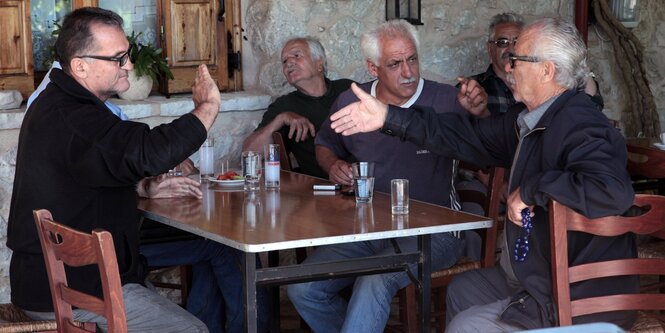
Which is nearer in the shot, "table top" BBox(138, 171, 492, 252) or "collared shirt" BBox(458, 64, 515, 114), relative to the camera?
"table top" BBox(138, 171, 492, 252)

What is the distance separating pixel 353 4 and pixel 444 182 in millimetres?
1523

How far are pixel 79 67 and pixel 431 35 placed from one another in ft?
8.16

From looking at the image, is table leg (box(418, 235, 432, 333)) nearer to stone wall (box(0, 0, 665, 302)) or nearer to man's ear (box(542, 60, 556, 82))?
man's ear (box(542, 60, 556, 82))

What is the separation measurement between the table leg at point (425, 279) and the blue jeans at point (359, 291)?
0.22 metres

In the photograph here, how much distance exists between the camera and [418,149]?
3744 millimetres

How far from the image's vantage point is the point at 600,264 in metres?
2.70

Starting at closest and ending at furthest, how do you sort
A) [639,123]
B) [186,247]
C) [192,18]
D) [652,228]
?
[652,228]
[186,247]
[192,18]
[639,123]

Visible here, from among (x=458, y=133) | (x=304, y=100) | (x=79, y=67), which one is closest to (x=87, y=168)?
(x=79, y=67)

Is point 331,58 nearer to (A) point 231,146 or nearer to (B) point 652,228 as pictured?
(A) point 231,146

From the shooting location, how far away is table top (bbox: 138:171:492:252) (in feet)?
9.39

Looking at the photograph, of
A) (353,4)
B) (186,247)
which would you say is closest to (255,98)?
(353,4)

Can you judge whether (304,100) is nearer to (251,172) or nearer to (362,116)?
(251,172)

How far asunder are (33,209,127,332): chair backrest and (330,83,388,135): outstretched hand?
0.96 m

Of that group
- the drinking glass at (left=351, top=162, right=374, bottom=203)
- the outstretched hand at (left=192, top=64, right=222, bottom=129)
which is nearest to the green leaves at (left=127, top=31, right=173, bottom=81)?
the outstretched hand at (left=192, top=64, right=222, bottom=129)
